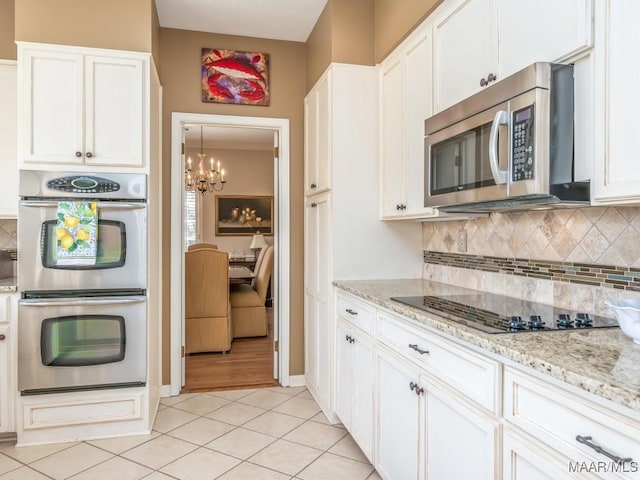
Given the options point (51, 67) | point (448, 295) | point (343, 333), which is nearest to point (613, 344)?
point (448, 295)

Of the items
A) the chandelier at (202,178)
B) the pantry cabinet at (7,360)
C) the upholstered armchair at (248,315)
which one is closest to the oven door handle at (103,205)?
the pantry cabinet at (7,360)

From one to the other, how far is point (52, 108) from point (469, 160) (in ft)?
7.72

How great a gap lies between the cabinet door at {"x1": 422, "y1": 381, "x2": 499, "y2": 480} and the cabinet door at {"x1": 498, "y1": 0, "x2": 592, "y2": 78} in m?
1.16

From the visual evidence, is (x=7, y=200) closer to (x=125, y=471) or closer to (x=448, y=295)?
(x=125, y=471)

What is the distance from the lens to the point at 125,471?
7.66ft

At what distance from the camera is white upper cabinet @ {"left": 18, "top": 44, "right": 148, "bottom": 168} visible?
262 cm

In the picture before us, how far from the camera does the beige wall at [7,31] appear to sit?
120 inches

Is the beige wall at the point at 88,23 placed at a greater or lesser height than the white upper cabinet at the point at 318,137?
greater

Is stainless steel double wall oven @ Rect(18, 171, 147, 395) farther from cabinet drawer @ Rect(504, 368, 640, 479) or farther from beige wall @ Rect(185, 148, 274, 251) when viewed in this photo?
beige wall @ Rect(185, 148, 274, 251)

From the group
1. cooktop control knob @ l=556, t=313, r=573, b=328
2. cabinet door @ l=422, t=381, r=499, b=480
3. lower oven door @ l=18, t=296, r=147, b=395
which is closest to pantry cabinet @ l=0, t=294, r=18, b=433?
lower oven door @ l=18, t=296, r=147, b=395

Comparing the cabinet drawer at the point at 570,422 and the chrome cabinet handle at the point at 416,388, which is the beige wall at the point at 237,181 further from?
the cabinet drawer at the point at 570,422

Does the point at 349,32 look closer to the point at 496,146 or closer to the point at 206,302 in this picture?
the point at 496,146

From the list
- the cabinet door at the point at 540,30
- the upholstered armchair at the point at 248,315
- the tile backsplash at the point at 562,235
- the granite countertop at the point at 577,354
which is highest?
the cabinet door at the point at 540,30

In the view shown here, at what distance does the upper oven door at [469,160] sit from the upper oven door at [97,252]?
1718 millimetres
